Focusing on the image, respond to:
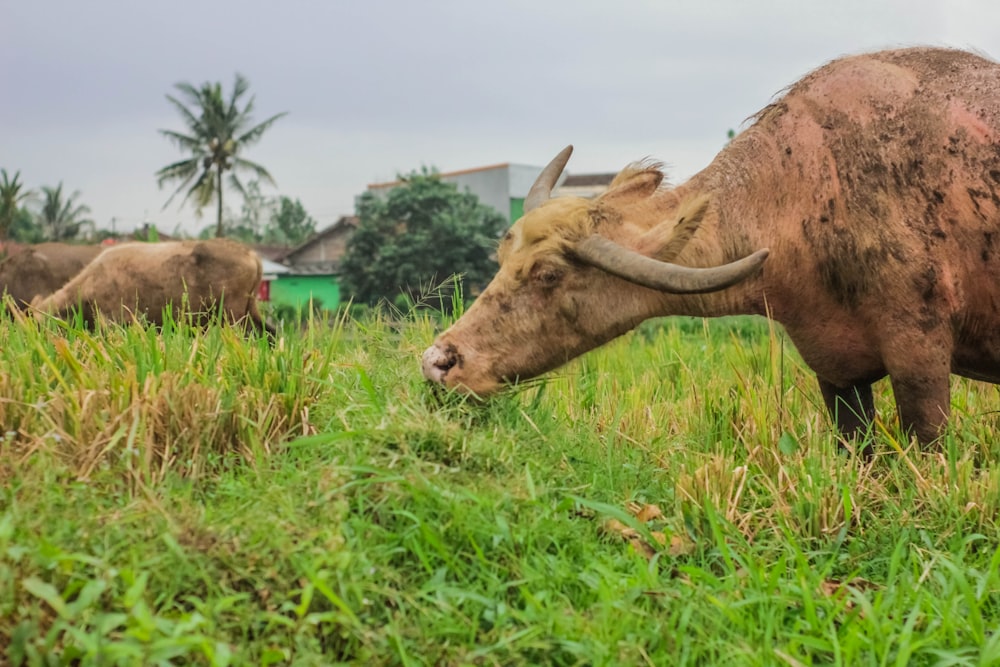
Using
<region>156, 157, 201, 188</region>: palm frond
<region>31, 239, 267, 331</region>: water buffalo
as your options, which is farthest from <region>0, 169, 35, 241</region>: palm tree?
<region>31, 239, 267, 331</region>: water buffalo

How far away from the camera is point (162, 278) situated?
399 inches

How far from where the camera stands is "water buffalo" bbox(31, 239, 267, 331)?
9.95m

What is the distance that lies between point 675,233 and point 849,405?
131 centimetres

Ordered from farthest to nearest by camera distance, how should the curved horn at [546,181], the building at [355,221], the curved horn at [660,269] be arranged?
1. the building at [355,221]
2. the curved horn at [546,181]
3. the curved horn at [660,269]

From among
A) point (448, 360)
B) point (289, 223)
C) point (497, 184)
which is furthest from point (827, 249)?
point (289, 223)

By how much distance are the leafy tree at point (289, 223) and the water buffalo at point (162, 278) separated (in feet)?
159

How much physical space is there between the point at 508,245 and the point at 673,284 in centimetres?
87

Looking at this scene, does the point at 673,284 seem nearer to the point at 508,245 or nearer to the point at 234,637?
the point at 508,245

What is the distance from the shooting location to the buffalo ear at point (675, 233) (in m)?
3.79

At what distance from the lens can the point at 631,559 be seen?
113 inches

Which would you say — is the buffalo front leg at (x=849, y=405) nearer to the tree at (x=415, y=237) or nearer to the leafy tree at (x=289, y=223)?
the tree at (x=415, y=237)

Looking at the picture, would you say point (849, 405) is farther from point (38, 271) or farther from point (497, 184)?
point (497, 184)

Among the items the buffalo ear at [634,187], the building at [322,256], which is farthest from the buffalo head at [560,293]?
the building at [322,256]

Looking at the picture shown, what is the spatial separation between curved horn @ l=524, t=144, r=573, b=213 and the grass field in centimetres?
110
